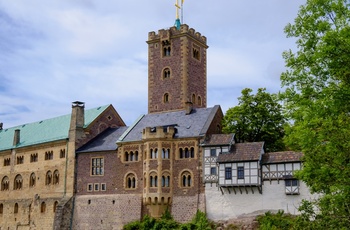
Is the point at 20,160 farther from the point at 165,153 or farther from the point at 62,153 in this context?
the point at 165,153

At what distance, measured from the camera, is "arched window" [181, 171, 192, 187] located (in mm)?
50269

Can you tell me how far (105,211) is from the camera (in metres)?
54.0

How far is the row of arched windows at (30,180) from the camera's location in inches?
2346

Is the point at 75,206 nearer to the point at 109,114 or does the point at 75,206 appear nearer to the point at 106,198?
the point at 106,198

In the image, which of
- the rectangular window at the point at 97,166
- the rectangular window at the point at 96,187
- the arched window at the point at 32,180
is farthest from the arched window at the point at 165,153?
the arched window at the point at 32,180

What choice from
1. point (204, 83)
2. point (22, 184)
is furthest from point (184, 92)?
point (22, 184)

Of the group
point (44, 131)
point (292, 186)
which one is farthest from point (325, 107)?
point (44, 131)

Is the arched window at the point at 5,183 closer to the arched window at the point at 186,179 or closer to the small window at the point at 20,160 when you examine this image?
the small window at the point at 20,160

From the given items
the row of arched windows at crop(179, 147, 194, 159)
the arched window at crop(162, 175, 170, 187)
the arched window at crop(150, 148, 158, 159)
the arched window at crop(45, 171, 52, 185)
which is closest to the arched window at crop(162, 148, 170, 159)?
the arched window at crop(150, 148, 158, 159)

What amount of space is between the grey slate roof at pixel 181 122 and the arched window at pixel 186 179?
3704 millimetres

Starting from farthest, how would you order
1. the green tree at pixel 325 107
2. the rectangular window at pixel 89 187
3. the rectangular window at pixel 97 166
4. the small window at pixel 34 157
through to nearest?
the small window at pixel 34 157
the rectangular window at pixel 89 187
the rectangular window at pixel 97 166
the green tree at pixel 325 107

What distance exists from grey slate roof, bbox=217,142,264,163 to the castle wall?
10082mm

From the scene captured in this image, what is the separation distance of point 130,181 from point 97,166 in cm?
479

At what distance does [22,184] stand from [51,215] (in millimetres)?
7657
